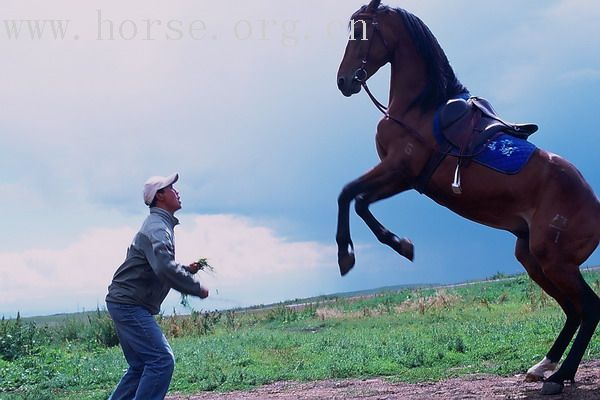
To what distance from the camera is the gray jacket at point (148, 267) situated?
5.21 metres

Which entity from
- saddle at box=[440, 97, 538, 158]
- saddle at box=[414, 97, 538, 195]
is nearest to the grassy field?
saddle at box=[414, 97, 538, 195]

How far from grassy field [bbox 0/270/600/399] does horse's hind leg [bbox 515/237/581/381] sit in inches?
32.9

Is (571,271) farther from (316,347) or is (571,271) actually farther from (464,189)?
(316,347)

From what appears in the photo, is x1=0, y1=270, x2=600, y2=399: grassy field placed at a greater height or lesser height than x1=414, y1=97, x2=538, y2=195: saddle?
lesser

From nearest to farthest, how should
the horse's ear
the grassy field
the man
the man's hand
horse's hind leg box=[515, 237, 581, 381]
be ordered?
1. the man
2. the man's hand
3. horse's hind leg box=[515, 237, 581, 381]
4. the horse's ear
5. the grassy field

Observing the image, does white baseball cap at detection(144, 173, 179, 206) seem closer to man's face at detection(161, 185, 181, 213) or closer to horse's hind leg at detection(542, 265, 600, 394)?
man's face at detection(161, 185, 181, 213)

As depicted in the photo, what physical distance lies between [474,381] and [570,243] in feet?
5.90

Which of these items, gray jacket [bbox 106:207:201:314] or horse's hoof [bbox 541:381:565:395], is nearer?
Answer: gray jacket [bbox 106:207:201:314]

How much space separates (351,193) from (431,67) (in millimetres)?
1417

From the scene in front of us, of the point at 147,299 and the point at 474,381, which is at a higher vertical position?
the point at 147,299

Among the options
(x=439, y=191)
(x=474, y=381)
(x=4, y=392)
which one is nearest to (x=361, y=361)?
(x=474, y=381)

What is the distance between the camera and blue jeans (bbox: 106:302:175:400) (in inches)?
212

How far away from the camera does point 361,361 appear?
8.97 metres

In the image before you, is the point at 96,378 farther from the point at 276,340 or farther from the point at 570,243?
the point at 570,243
